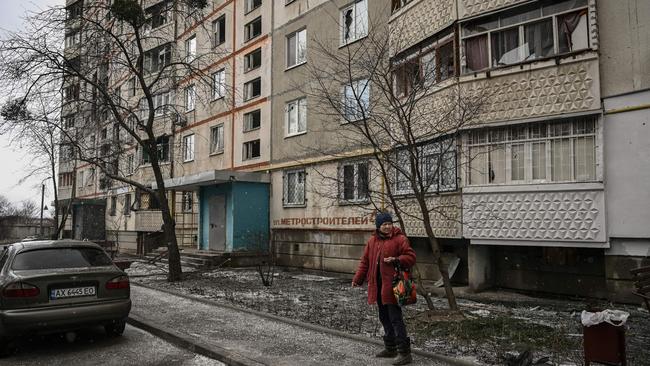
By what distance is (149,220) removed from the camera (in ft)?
84.8

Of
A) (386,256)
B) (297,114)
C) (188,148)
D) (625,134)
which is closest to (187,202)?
(188,148)

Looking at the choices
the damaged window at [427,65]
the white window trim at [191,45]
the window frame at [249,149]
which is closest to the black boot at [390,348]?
the damaged window at [427,65]

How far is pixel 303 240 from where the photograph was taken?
695 inches

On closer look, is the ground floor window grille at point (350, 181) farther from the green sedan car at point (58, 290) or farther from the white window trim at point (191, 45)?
the white window trim at point (191, 45)

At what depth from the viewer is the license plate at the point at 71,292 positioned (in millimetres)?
6531

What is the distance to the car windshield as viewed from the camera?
6855mm

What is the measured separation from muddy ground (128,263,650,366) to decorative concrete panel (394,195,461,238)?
1.59 metres

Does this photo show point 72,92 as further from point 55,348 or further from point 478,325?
point 478,325

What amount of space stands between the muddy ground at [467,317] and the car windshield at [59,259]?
320cm

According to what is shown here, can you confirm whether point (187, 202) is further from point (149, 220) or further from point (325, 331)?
point (325, 331)

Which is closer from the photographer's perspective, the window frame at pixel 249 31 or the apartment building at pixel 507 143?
the apartment building at pixel 507 143

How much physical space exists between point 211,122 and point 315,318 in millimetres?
17382

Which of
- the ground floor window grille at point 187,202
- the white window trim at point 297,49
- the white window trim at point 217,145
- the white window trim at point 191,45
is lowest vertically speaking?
the ground floor window grille at point 187,202

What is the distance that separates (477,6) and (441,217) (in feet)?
16.2
